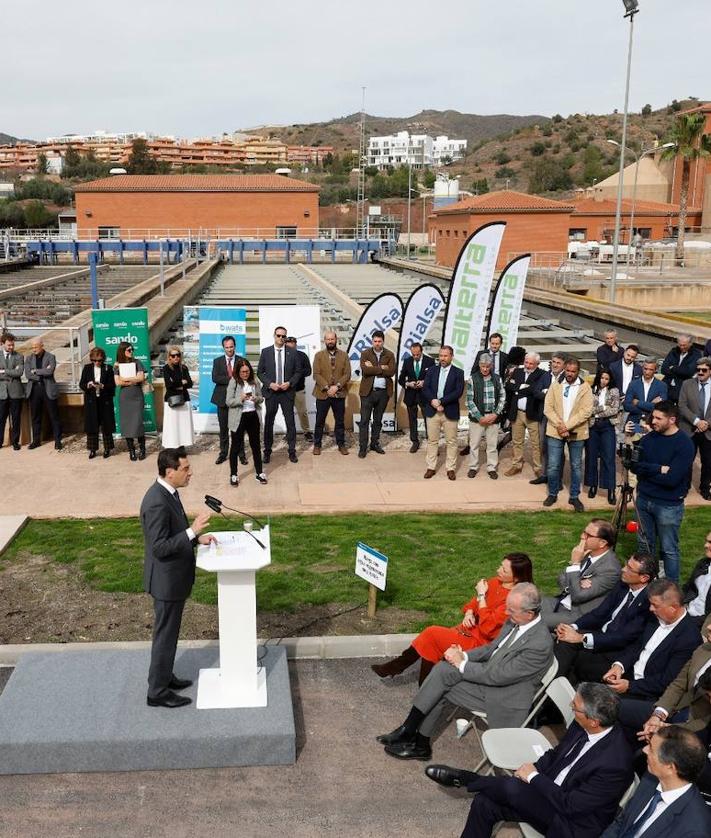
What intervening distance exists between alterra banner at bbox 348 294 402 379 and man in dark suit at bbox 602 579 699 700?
8903mm

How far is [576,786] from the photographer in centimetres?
446

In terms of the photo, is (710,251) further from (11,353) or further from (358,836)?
(358,836)

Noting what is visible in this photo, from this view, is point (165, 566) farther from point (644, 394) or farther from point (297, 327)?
point (297, 327)

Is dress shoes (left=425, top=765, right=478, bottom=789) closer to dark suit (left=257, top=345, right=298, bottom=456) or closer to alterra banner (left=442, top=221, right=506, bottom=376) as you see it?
dark suit (left=257, top=345, right=298, bottom=456)

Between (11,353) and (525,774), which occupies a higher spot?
(11,353)

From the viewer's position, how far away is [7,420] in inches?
504

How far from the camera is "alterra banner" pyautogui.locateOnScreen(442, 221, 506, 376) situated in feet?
42.9

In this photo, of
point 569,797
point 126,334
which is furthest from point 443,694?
point 126,334

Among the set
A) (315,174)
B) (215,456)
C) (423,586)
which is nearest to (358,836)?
(423,586)

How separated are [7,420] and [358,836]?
988cm

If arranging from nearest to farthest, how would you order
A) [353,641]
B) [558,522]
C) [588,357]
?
[353,641] < [558,522] < [588,357]

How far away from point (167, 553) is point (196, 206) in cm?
6823

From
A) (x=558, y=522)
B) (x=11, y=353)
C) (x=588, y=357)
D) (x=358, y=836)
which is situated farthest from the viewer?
(x=588, y=357)

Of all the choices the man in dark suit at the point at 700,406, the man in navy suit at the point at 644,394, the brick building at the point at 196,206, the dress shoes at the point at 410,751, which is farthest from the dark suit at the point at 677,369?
the brick building at the point at 196,206
